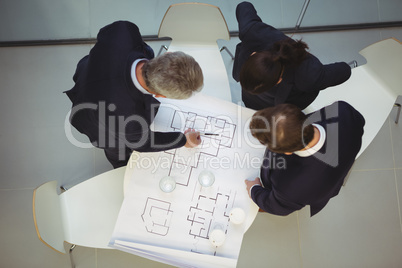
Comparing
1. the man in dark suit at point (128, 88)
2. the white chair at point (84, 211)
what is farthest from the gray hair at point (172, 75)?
the white chair at point (84, 211)

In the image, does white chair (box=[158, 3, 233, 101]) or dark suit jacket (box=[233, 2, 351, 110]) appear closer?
dark suit jacket (box=[233, 2, 351, 110])

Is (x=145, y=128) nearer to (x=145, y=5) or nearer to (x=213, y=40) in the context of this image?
(x=213, y=40)

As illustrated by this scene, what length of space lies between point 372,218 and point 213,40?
1.71 metres

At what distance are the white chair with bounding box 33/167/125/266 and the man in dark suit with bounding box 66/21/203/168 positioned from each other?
338 mm

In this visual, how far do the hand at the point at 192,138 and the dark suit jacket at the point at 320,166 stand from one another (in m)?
0.42

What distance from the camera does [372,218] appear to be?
7.62 feet

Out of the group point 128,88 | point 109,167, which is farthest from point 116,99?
point 109,167

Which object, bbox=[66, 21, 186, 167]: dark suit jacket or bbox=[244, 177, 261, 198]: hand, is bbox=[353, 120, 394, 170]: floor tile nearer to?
bbox=[244, 177, 261, 198]: hand

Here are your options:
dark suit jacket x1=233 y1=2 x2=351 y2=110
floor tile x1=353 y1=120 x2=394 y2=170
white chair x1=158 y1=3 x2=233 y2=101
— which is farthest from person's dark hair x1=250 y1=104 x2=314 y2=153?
floor tile x1=353 y1=120 x2=394 y2=170

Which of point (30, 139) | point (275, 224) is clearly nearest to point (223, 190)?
point (275, 224)

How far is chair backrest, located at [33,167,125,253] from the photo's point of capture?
1729 mm

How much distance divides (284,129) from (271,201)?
0.43 m

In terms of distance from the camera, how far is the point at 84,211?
5.87 feet

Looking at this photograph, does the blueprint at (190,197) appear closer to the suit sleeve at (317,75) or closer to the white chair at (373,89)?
the suit sleeve at (317,75)
